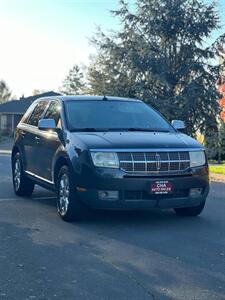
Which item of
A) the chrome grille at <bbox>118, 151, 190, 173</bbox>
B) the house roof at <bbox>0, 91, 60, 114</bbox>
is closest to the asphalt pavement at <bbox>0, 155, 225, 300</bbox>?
the chrome grille at <bbox>118, 151, 190, 173</bbox>

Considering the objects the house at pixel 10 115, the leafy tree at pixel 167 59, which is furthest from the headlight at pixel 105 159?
the house at pixel 10 115

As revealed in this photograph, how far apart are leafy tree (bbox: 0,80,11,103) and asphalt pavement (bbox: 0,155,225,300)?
104296 millimetres

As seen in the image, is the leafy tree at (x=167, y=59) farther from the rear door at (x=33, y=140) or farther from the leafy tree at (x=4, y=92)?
the leafy tree at (x=4, y=92)

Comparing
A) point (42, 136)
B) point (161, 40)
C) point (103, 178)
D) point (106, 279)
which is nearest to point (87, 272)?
point (106, 279)

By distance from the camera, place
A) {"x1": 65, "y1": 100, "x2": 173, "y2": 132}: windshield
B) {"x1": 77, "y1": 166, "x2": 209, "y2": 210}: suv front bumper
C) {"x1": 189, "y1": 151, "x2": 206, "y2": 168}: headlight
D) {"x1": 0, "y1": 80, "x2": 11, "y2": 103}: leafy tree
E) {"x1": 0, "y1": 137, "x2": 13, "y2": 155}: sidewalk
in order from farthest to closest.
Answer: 1. {"x1": 0, "y1": 80, "x2": 11, "y2": 103}: leafy tree
2. {"x1": 0, "y1": 137, "x2": 13, "y2": 155}: sidewalk
3. {"x1": 65, "y1": 100, "x2": 173, "y2": 132}: windshield
4. {"x1": 189, "y1": 151, "x2": 206, "y2": 168}: headlight
5. {"x1": 77, "y1": 166, "x2": 209, "y2": 210}: suv front bumper

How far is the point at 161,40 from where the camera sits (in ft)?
96.6

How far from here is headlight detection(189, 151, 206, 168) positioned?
7.46 meters

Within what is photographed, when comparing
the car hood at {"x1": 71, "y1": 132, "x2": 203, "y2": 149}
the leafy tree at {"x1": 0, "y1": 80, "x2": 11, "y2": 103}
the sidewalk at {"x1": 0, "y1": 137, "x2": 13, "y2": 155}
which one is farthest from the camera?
the leafy tree at {"x1": 0, "y1": 80, "x2": 11, "y2": 103}

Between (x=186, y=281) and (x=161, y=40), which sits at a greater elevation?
(x=161, y=40)

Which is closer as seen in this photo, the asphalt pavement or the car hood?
the asphalt pavement

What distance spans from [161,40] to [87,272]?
25.5m

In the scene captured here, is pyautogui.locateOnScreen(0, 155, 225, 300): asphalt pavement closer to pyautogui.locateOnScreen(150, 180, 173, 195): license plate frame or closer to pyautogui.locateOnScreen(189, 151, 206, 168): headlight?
pyautogui.locateOnScreen(150, 180, 173, 195): license plate frame

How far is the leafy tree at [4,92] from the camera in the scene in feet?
361

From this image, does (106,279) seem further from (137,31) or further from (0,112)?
(0,112)
